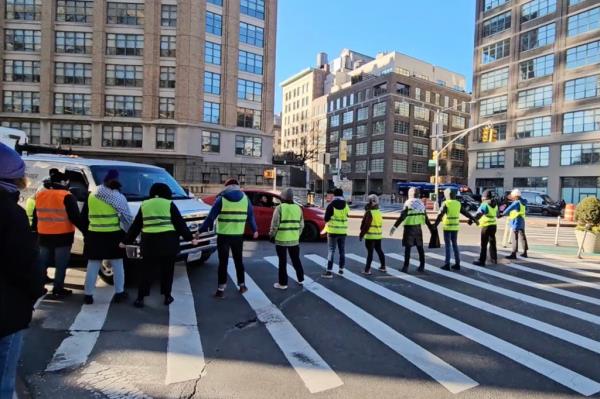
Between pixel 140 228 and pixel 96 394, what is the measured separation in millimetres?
2746

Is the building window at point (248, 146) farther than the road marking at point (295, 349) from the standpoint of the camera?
Yes

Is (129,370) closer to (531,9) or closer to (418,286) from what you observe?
(418,286)

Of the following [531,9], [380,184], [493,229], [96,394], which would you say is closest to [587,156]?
[531,9]

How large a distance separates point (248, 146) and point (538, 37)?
37616 mm

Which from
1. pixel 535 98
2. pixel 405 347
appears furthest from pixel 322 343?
pixel 535 98

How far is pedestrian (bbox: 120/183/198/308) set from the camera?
19.3 ft

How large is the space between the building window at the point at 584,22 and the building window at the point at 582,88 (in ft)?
17.2

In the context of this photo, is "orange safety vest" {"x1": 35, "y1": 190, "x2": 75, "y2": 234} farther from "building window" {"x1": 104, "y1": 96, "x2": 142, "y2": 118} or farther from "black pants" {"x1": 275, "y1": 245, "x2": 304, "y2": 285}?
"building window" {"x1": 104, "y1": 96, "x2": 142, "y2": 118}

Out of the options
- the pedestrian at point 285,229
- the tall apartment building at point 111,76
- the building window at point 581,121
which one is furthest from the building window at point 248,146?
the pedestrian at point 285,229

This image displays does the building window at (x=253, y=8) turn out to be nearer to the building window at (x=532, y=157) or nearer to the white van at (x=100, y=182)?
the building window at (x=532, y=157)

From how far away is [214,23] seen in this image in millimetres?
49219

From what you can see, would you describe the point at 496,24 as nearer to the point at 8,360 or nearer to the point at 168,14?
the point at 168,14

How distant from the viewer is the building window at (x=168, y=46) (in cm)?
4697

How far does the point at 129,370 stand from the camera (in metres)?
4.03
